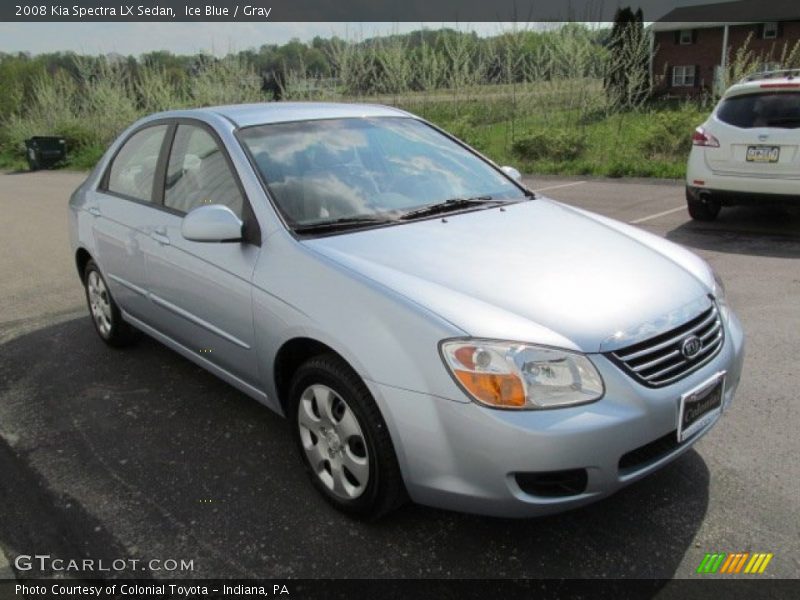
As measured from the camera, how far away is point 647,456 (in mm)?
2410

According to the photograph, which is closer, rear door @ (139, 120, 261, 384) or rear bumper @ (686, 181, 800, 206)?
rear door @ (139, 120, 261, 384)

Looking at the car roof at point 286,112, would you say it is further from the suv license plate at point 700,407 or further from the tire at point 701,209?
the tire at point 701,209

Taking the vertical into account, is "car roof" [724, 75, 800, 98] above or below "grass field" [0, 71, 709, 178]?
above

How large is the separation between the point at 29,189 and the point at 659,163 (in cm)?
1449

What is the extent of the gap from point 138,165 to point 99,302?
43.7 inches

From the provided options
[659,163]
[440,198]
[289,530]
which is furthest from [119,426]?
[659,163]

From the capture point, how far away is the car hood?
2.35m

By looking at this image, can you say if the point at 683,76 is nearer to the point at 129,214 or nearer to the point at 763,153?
the point at 763,153

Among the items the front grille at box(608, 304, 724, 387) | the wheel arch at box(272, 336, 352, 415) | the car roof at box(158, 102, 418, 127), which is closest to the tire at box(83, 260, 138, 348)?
the car roof at box(158, 102, 418, 127)

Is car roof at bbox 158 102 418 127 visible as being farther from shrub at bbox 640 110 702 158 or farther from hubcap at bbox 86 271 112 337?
shrub at bbox 640 110 702 158

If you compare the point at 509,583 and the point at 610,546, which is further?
the point at 610,546

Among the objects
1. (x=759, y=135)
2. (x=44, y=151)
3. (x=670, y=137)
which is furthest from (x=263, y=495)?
(x=44, y=151)

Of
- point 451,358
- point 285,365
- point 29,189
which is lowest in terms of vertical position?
point 29,189

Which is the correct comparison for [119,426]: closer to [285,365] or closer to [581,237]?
[285,365]
